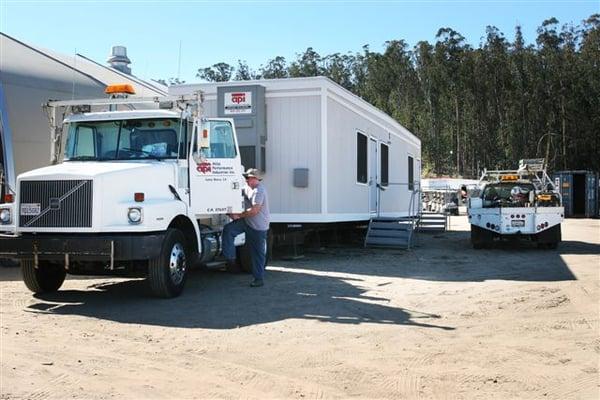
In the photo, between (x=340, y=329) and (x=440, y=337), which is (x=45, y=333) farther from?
(x=440, y=337)

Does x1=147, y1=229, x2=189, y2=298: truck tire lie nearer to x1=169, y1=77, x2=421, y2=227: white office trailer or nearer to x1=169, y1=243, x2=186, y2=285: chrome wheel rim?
x1=169, y1=243, x2=186, y2=285: chrome wheel rim

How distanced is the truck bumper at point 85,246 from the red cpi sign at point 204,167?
155cm

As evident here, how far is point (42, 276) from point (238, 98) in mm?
5633

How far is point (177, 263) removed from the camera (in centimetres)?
833

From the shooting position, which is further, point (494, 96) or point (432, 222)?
point (494, 96)

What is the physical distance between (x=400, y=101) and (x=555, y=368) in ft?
224

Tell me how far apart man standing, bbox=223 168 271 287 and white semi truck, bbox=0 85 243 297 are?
192mm

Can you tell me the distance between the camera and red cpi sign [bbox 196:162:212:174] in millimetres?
8953

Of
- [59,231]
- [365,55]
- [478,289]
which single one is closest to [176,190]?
[59,231]

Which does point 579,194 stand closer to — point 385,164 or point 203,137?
point 385,164

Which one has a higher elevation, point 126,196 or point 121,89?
point 121,89

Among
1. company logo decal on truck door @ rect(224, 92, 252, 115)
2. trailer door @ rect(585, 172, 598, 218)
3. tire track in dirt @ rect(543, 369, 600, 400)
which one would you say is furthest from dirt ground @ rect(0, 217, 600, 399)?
trailer door @ rect(585, 172, 598, 218)

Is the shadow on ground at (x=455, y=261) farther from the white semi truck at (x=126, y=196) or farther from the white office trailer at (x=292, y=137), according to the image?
the white semi truck at (x=126, y=196)

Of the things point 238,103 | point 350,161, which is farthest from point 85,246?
point 350,161
